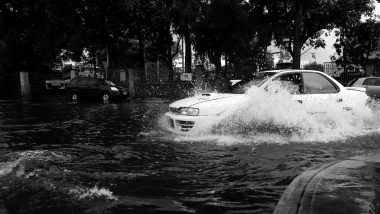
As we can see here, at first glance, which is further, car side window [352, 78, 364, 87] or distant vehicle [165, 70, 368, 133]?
car side window [352, 78, 364, 87]

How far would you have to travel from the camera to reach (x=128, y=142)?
850 centimetres

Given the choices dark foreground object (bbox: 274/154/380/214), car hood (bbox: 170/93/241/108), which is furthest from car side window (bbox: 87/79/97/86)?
dark foreground object (bbox: 274/154/380/214)

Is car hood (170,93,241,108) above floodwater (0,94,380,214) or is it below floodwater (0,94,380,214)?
above

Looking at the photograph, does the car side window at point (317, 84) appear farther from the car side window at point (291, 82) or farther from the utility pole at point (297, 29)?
the utility pole at point (297, 29)

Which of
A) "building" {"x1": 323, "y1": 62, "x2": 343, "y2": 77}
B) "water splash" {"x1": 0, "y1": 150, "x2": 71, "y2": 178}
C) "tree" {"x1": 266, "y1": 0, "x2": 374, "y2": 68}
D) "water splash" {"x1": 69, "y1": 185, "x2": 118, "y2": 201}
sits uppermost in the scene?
"tree" {"x1": 266, "y1": 0, "x2": 374, "y2": 68}

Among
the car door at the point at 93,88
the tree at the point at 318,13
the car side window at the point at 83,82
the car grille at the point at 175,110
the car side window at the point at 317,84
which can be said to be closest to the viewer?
the car grille at the point at 175,110

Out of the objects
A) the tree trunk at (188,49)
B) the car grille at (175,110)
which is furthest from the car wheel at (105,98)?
the car grille at (175,110)

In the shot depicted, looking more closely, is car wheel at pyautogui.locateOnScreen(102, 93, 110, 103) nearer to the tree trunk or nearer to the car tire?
the car tire

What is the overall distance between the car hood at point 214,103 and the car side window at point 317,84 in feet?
5.04

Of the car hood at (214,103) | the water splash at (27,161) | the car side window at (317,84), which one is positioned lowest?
the water splash at (27,161)

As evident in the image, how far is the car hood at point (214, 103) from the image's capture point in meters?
8.09

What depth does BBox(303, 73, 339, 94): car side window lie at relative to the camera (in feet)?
29.1

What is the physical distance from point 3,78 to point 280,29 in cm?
2125

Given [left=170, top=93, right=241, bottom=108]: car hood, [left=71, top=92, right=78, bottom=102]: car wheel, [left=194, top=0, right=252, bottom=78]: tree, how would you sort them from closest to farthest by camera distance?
1. [left=170, top=93, right=241, bottom=108]: car hood
2. [left=194, top=0, right=252, bottom=78]: tree
3. [left=71, top=92, right=78, bottom=102]: car wheel
